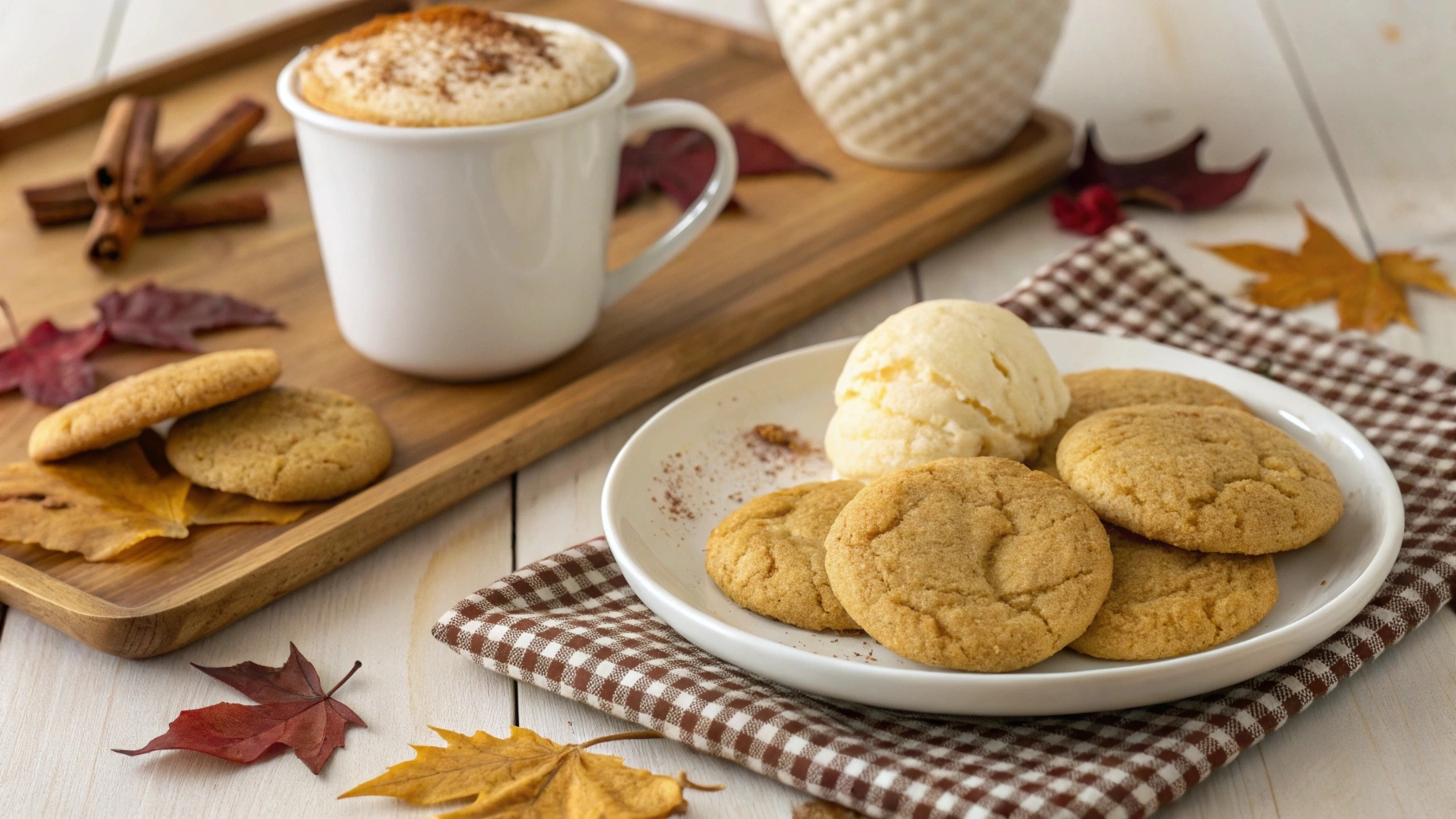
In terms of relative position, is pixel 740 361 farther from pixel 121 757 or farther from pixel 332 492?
pixel 121 757

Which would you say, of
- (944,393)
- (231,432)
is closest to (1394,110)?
(944,393)

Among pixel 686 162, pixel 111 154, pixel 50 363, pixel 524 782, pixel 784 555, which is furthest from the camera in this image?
pixel 686 162

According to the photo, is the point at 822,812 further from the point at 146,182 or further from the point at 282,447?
the point at 146,182

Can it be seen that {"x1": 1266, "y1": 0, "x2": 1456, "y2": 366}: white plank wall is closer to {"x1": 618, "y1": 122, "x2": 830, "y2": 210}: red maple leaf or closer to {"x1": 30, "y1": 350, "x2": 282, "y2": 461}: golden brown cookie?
{"x1": 618, "y1": 122, "x2": 830, "y2": 210}: red maple leaf

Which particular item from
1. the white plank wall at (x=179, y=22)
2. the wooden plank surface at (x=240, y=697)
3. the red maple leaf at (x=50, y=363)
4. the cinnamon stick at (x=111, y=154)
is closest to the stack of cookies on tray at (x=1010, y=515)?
the wooden plank surface at (x=240, y=697)

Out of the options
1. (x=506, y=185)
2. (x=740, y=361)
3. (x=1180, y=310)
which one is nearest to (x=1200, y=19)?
(x=1180, y=310)
